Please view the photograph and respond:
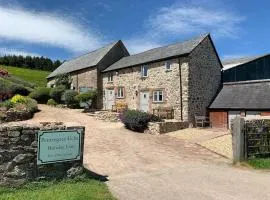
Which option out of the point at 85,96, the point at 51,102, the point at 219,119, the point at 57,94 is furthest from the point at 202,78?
the point at 57,94

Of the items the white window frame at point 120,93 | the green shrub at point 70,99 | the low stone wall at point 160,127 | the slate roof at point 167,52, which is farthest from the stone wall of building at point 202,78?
the green shrub at point 70,99

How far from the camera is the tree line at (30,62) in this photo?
88.6 metres

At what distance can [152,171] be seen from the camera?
13.3 meters

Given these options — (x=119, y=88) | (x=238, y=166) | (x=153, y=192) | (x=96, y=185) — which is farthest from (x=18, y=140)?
(x=119, y=88)

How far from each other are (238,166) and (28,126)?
8726 millimetres

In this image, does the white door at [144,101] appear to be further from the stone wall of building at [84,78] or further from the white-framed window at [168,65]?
the stone wall of building at [84,78]

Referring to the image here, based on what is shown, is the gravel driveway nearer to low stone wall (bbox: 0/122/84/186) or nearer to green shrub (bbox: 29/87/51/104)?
low stone wall (bbox: 0/122/84/186)

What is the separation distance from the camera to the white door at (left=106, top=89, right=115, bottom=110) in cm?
3954

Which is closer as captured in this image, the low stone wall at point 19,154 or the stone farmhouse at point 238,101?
the low stone wall at point 19,154

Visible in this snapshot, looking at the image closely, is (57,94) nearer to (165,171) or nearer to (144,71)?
(144,71)

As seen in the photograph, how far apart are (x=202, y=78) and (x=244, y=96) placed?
375 cm

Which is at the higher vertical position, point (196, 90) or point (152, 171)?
point (196, 90)

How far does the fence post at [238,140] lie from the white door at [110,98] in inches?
978

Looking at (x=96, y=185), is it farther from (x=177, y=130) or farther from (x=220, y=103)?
(x=220, y=103)
